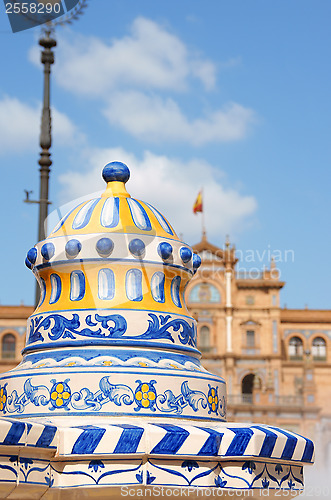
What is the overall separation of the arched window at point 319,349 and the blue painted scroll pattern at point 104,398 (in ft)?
141

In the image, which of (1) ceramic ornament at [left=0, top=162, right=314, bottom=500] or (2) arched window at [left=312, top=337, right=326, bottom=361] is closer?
(1) ceramic ornament at [left=0, top=162, right=314, bottom=500]

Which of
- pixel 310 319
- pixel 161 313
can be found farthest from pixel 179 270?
pixel 310 319

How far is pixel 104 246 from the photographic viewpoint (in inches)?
177

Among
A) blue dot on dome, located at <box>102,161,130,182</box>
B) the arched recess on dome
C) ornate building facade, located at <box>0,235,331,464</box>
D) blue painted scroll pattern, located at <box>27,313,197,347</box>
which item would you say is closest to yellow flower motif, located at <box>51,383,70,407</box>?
blue painted scroll pattern, located at <box>27,313,197,347</box>

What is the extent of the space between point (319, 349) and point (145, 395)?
142 feet

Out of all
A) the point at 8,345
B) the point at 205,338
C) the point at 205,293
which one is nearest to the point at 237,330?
the point at 205,338

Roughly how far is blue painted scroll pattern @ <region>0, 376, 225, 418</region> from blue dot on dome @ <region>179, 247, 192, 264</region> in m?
0.87

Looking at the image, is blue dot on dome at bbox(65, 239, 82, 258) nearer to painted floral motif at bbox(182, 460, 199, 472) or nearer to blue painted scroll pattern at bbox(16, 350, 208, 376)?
blue painted scroll pattern at bbox(16, 350, 208, 376)

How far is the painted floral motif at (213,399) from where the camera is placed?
4438mm

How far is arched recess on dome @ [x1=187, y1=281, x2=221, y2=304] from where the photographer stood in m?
44.2

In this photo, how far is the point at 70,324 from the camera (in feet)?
14.6

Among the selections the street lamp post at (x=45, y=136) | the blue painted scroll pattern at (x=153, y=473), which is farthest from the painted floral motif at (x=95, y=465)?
the street lamp post at (x=45, y=136)

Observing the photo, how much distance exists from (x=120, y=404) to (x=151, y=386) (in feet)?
0.70

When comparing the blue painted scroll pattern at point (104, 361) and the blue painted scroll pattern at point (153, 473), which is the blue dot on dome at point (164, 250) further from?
the blue painted scroll pattern at point (153, 473)
